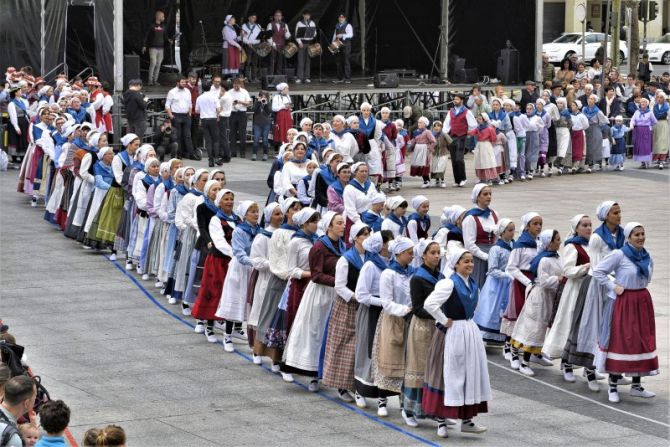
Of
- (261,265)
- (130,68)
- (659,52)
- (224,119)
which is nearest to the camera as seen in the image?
(261,265)

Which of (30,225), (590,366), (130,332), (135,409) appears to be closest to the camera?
(135,409)

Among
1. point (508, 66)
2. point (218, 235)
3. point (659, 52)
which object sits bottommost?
point (218, 235)

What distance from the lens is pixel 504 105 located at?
982 inches

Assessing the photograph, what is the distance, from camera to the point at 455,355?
35.1 feet

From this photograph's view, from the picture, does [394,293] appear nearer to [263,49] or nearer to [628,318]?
[628,318]

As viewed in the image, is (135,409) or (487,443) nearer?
(487,443)

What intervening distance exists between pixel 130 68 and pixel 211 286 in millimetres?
14087

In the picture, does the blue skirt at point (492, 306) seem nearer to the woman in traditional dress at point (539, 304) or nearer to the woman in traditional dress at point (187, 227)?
the woman in traditional dress at point (539, 304)

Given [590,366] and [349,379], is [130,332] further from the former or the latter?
[590,366]

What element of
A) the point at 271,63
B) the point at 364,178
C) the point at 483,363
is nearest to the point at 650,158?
the point at 271,63

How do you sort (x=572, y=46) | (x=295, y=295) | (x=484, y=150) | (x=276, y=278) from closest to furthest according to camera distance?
1. (x=295, y=295)
2. (x=276, y=278)
3. (x=484, y=150)
4. (x=572, y=46)

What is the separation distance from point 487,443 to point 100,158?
28.6ft

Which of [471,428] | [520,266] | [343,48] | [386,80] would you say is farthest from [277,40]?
[471,428]

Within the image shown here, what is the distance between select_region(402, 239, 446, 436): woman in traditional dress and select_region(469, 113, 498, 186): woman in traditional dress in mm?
13295
